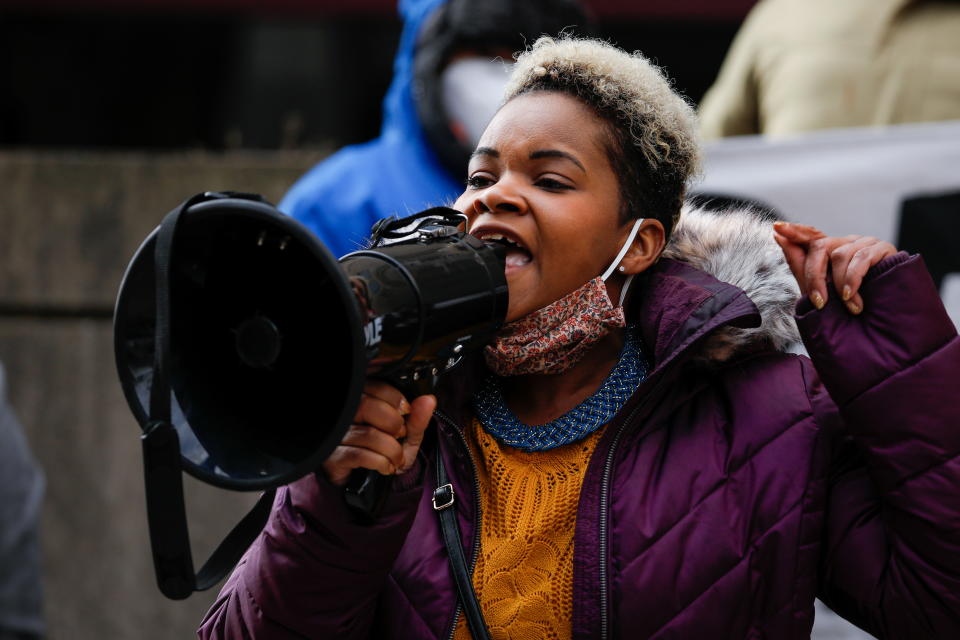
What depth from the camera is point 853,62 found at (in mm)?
2984

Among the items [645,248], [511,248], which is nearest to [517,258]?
[511,248]

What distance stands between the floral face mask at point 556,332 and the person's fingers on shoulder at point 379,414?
331 millimetres

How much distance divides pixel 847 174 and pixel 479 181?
5.19 ft

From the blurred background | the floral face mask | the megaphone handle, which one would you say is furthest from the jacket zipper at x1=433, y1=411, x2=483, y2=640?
the blurred background

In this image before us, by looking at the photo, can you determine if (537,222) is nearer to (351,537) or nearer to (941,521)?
(351,537)

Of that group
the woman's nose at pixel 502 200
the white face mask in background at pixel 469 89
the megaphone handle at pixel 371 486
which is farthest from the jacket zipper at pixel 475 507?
the white face mask in background at pixel 469 89

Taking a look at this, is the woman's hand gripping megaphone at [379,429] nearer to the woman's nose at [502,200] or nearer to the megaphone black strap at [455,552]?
the megaphone black strap at [455,552]

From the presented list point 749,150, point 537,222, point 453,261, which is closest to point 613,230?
point 537,222

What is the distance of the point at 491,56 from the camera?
126 inches

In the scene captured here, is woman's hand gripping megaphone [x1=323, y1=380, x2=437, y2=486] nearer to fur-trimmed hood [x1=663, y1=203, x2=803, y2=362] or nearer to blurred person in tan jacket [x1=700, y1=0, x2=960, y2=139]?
fur-trimmed hood [x1=663, y1=203, x2=803, y2=362]

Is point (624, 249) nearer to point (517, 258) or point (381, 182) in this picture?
point (517, 258)

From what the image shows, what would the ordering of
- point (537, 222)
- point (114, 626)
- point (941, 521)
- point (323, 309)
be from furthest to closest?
point (114, 626)
point (537, 222)
point (941, 521)
point (323, 309)

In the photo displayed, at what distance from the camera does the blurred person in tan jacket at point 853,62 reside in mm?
2916

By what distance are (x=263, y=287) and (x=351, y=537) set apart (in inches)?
14.9
